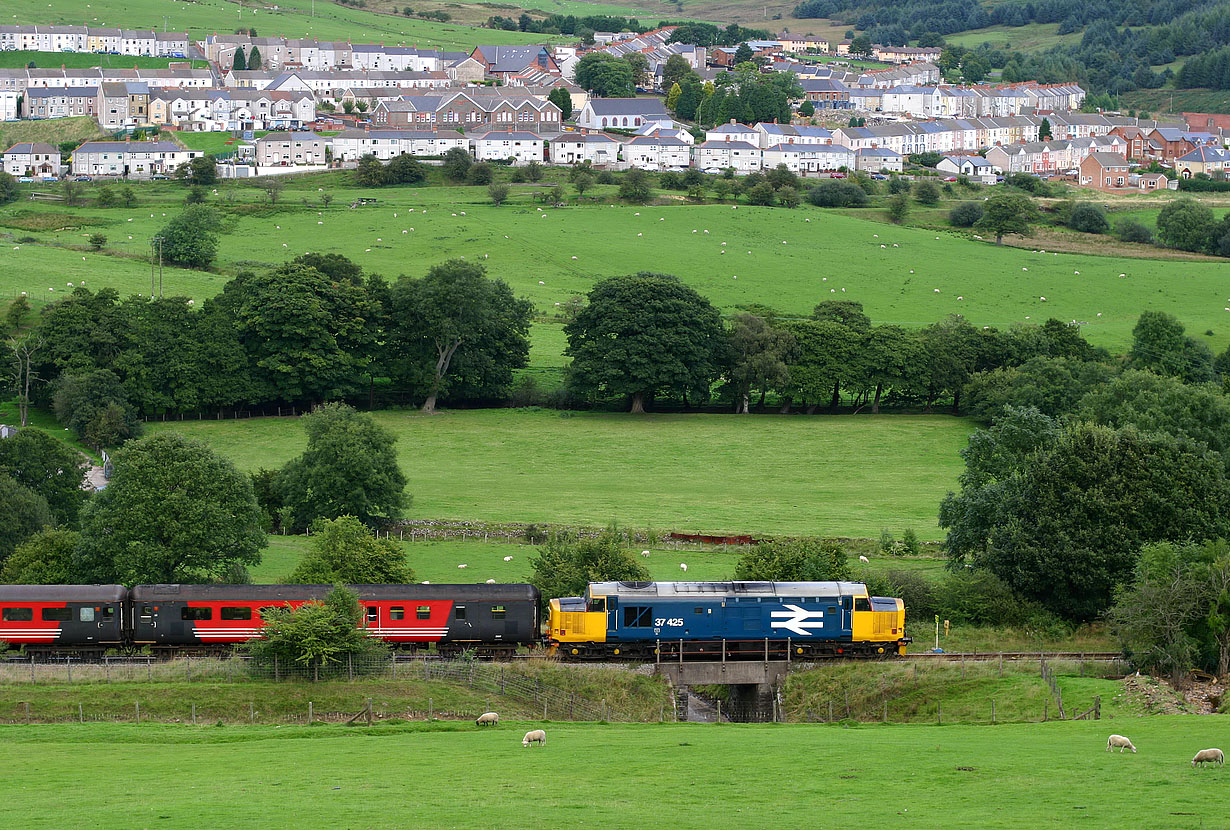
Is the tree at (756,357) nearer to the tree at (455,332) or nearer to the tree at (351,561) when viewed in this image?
the tree at (455,332)

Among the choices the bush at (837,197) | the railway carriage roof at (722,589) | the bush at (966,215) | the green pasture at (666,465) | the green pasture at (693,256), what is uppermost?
the bush at (837,197)

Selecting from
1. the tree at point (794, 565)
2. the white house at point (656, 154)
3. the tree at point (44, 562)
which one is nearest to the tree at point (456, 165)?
the white house at point (656, 154)

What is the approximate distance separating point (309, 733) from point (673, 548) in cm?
2713

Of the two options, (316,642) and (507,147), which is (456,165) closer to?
(507,147)

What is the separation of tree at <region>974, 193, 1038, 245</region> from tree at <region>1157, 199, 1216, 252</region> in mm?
12339

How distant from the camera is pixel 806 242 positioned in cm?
13325

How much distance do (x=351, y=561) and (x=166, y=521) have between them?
19.7ft

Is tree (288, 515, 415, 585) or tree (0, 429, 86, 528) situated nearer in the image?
tree (288, 515, 415, 585)

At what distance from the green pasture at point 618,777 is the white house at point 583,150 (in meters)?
146

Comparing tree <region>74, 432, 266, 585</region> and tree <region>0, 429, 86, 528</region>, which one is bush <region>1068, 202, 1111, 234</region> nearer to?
tree <region>0, 429, 86, 528</region>

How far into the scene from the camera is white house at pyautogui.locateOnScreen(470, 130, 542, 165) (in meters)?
173

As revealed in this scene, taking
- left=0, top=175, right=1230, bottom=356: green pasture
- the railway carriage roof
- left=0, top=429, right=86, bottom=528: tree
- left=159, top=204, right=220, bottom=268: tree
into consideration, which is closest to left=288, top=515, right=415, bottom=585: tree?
the railway carriage roof

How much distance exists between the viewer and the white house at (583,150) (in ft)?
577

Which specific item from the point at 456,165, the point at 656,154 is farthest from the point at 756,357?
the point at 656,154
